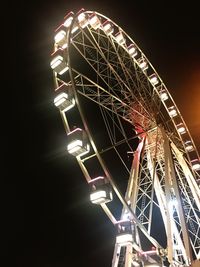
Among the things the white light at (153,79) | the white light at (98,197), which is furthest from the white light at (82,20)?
the white light at (98,197)

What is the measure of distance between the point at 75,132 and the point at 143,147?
347 cm

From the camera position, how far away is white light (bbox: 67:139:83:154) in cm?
1274

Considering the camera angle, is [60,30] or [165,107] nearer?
[60,30]

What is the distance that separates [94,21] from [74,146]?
6.01 metres

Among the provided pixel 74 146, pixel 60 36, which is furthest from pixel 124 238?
pixel 60 36

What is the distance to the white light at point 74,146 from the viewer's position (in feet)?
41.8

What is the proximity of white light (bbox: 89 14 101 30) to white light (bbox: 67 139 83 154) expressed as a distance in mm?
5707

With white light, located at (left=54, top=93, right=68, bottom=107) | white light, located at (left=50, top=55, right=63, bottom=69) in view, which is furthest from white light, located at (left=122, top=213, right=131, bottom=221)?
white light, located at (left=50, top=55, right=63, bottom=69)

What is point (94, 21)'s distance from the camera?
1645cm

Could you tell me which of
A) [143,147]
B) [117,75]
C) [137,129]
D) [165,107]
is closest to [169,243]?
[143,147]

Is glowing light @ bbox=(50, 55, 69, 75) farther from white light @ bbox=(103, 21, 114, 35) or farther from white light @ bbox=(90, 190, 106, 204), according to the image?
white light @ bbox=(90, 190, 106, 204)

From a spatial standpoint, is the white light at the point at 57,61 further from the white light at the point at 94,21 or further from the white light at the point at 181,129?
the white light at the point at 181,129

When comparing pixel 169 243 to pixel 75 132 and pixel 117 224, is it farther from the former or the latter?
pixel 75 132

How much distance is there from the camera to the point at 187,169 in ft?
55.0
